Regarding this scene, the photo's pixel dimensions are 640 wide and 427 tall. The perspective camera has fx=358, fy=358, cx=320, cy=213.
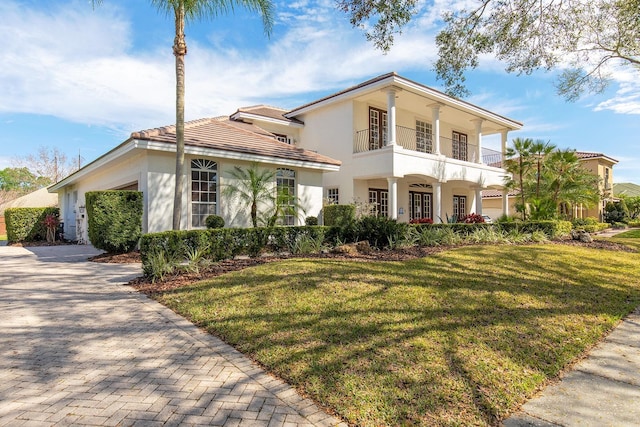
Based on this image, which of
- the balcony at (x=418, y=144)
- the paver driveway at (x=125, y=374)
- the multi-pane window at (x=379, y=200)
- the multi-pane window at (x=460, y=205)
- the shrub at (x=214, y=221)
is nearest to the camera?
the paver driveway at (x=125, y=374)

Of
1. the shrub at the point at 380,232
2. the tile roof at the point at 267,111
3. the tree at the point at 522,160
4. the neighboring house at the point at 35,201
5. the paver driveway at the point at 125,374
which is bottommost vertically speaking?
the paver driveway at the point at 125,374

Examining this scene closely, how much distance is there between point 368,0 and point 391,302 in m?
7.07

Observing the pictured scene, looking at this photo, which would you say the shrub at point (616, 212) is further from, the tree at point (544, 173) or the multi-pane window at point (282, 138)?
the multi-pane window at point (282, 138)

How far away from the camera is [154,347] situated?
14.4 ft

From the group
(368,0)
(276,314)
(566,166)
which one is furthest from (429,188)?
(276,314)

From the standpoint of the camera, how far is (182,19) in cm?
1056

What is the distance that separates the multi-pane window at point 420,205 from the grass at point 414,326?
14404 mm

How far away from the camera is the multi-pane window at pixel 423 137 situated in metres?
22.0

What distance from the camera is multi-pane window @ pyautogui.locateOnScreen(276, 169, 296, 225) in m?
14.1

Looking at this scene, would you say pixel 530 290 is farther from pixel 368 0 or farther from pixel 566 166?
pixel 566 166

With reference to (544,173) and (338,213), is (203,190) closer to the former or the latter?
(338,213)

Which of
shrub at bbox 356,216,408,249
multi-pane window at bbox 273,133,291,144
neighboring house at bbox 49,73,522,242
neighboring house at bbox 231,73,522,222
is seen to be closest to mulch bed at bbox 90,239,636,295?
shrub at bbox 356,216,408,249

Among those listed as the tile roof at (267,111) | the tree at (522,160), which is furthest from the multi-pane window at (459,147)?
the tile roof at (267,111)

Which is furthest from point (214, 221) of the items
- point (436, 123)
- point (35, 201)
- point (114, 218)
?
point (35, 201)
